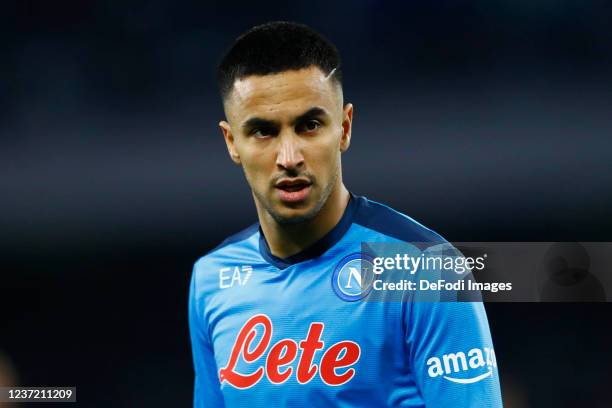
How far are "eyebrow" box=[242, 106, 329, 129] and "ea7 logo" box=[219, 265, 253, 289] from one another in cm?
58

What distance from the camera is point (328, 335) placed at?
301 centimetres

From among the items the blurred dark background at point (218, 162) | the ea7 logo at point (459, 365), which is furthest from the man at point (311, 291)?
the blurred dark background at point (218, 162)

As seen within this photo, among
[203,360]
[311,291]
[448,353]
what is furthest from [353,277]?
[203,360]

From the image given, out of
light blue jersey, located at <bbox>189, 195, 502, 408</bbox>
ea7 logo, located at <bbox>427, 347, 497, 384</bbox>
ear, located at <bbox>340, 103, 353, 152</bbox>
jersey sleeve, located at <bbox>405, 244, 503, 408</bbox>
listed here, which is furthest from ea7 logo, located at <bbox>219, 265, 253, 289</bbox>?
ea7 logo, located at <bbox>427, 347, 497, 384</bbox>

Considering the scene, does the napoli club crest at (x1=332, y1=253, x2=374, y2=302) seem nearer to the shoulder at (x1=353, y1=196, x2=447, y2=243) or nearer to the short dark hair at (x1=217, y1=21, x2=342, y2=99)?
the shoulder at (x1=353, y1=196, x2=447, y2=243)

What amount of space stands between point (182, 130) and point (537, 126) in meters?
2.13

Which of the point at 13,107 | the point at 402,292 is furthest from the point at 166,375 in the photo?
the point at 402,292

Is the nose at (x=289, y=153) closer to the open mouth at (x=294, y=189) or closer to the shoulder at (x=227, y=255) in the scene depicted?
the open mouth at (x=294, y=189)

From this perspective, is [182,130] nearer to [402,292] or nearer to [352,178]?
[352,178]

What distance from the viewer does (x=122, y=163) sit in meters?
5.57

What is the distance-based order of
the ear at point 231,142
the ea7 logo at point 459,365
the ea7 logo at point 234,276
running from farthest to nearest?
the ea7 logo at point 234,276, the ear at point 231,142, the ea7 logo at point 459,365

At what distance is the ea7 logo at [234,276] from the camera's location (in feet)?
10.8

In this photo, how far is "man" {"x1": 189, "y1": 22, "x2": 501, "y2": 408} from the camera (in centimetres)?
285

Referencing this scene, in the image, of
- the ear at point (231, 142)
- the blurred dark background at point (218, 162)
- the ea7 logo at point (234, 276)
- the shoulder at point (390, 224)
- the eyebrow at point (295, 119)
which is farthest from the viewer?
the blurred dark background at point (218, 162)
